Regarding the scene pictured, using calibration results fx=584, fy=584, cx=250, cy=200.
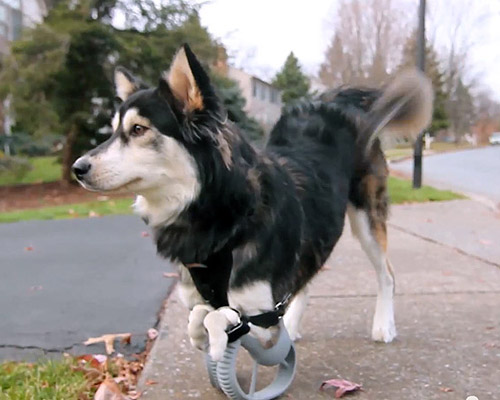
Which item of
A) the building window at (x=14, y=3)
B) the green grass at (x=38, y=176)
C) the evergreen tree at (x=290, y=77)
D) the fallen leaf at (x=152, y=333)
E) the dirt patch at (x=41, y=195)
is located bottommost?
the dirt patch at (x=41, y=195)

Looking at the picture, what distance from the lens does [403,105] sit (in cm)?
383

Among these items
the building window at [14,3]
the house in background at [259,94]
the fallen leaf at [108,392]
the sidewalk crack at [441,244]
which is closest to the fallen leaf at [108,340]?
the fallen leaf at [108,392]

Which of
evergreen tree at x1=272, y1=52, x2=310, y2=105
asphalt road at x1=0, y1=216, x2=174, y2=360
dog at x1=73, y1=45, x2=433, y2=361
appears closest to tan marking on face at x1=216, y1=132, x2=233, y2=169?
dog at x1=73, y1=45, x2=433, y2=361

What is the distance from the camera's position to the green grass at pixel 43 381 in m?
2.83

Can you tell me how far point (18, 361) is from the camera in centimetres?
341

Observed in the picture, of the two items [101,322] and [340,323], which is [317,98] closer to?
[340,323]

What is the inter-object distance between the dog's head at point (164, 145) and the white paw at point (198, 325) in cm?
50

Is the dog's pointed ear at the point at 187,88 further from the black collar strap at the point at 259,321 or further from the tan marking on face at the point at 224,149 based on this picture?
the black collar strap at the point at 259,321

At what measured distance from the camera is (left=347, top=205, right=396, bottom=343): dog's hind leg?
144 inches

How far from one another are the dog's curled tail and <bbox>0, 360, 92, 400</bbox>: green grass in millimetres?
2185

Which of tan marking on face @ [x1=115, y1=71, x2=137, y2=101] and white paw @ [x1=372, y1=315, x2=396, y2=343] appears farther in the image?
white paw @ [x1=372, y1=315, x2=396, y2=343]

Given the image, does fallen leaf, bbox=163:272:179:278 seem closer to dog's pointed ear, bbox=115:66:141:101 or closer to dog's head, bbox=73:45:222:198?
dog's pointed ear, bbox=115:66:141:101

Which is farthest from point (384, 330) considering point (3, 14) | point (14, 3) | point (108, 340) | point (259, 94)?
point (259, 94)

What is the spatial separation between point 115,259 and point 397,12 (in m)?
27.8
